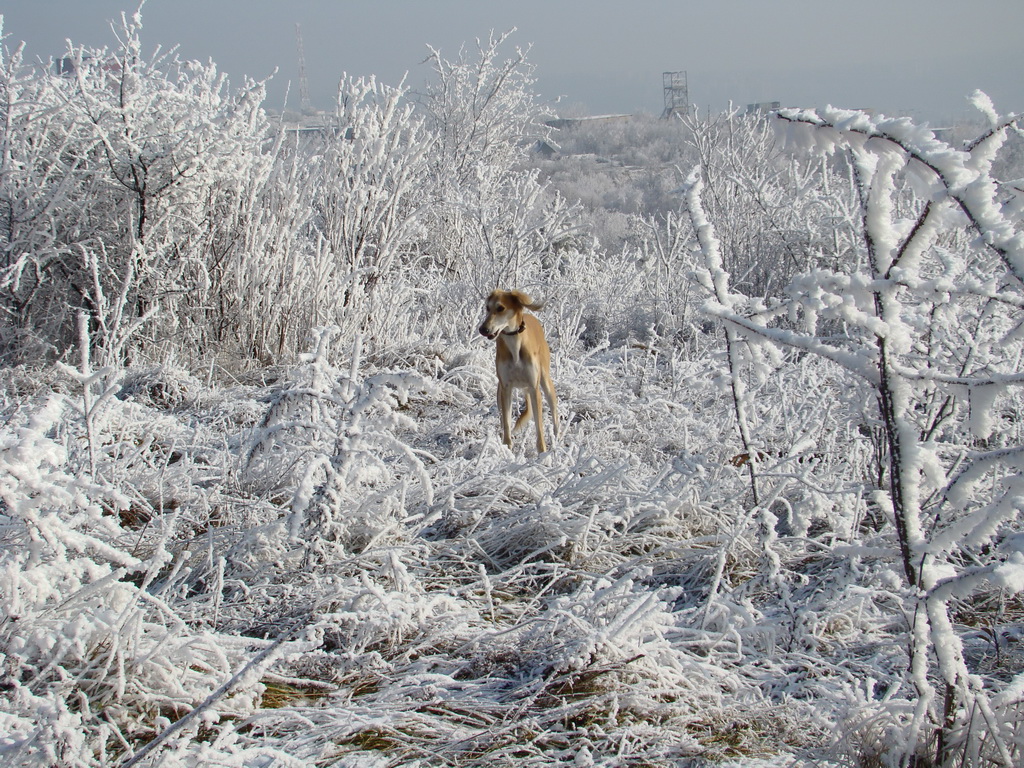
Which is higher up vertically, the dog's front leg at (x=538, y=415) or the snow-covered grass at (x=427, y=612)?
the dog's front leg at (x=538, y=415)

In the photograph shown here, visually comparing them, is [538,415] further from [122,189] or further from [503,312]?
[122,189]

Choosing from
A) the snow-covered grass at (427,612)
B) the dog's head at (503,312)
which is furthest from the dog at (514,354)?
the snow-covered grass at (427,612)

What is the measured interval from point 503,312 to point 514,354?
244 millimetres

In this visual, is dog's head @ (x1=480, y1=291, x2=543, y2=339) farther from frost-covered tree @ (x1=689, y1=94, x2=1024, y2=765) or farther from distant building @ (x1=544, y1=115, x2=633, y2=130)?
distant building @ (x1=544, y1=115, x2=633, y2=130)

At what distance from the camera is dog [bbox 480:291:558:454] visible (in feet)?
13.8

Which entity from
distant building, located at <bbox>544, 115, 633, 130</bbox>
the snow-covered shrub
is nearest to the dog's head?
the snow-covered shrub

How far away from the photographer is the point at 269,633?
6.75 ft

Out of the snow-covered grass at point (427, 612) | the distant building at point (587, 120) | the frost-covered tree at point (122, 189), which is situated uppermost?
the distant building at point (587, 120)

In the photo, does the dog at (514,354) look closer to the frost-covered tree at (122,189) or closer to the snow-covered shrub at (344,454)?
the snow-covered shrub at (344,454)

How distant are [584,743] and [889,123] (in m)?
1.27

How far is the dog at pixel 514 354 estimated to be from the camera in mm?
4207

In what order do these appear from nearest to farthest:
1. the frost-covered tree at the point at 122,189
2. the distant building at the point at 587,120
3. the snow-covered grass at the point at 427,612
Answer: the snow-covered grass at the point at 427,612 < the frost-covered tree at the point at 122,189 < the distant building at the point at 587,120

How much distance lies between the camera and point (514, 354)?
14.1ft

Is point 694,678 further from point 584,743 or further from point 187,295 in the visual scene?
point 187,295
